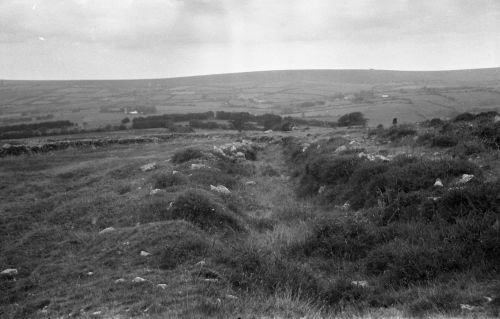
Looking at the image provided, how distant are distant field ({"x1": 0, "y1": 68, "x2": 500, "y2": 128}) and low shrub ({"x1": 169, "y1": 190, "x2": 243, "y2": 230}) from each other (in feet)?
157

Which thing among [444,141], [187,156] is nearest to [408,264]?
[444,141]

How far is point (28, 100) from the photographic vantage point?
12094 cm

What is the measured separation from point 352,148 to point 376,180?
23.8 feet

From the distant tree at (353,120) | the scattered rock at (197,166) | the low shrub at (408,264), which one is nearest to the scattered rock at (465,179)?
the low shrub at (408,264)

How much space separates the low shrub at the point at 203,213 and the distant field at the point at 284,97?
1889 inches

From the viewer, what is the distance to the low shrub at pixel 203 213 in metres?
10.2

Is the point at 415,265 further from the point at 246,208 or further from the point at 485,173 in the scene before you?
the point at 246,208

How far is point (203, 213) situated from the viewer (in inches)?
417

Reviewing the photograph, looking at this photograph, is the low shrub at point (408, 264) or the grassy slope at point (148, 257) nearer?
the grassy slope at point (148, 257)

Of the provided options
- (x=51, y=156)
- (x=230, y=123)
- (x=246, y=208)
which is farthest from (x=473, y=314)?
(x=230, y=123)

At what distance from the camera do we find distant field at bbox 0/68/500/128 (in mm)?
66062

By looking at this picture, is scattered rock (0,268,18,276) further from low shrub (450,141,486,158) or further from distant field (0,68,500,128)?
distant field (0,68,500,128)

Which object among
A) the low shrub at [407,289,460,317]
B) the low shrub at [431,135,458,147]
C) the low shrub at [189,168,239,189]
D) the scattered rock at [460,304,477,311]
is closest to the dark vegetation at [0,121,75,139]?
the low shrub at [189,168,239,189]

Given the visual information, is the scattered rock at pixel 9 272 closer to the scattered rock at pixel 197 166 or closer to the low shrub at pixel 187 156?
the scattered rock at pixel 197 166
